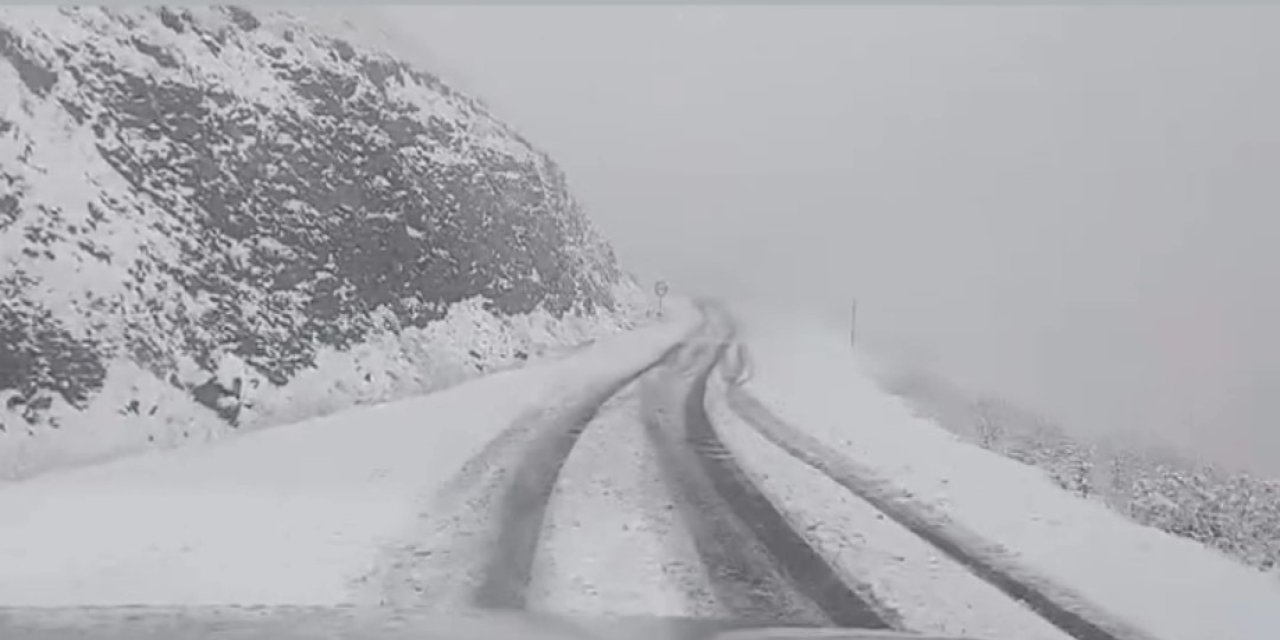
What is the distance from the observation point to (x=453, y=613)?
587 centimetres

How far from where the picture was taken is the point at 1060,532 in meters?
9.34

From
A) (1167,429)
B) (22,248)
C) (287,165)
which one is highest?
(287,165)

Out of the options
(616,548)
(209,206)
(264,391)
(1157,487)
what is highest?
(209,206)

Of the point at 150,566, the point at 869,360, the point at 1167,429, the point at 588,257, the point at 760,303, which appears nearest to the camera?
the point at 150,566

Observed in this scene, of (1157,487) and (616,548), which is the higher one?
(1157,487)

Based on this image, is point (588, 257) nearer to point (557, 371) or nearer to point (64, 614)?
point (557, 371)

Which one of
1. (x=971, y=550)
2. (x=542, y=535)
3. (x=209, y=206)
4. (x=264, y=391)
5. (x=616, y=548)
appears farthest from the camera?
(x=209, y=206)

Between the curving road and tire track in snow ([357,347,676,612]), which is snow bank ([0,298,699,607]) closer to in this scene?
tire track in snow ([357,347,676,612])

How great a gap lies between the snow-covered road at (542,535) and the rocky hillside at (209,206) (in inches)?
67.4

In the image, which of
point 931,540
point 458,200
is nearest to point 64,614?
point 931,540

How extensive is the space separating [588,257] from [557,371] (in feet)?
52.4

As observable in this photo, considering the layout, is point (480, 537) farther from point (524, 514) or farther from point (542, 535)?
point (524, 514)

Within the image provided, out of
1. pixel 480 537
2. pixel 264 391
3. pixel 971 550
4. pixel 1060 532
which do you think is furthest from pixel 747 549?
pixel 264 391

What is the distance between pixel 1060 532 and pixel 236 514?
273 inches
